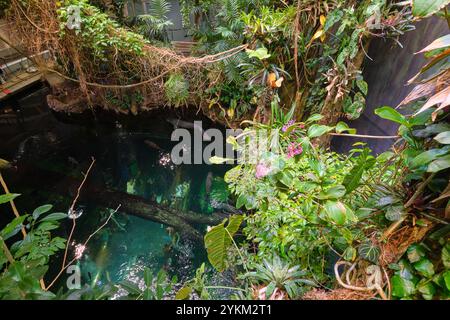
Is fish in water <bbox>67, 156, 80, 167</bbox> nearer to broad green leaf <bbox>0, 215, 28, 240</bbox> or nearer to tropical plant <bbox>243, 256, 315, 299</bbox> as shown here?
broad green leaf <bbox>0, 215, 28, 240</bbox>

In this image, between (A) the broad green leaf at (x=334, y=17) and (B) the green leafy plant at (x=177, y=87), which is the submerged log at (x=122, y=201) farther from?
(A) the broad green leaf at (x=334, y=17)

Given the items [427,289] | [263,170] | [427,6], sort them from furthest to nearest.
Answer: [263,170] → [427,289] → [427,6]

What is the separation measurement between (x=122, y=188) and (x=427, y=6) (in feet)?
15.5

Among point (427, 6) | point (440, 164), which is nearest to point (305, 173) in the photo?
point (440, 164)

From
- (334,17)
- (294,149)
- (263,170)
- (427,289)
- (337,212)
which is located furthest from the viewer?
(334,17)

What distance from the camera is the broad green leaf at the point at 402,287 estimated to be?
1.08 m

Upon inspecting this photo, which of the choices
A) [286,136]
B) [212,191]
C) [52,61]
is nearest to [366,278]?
[286,136]

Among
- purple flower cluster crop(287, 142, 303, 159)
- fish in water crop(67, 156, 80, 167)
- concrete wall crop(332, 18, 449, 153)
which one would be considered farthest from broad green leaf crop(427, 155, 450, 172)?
fish in water crop(67, 156, 80, 167)

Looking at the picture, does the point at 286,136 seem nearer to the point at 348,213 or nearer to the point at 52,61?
the point at 348,213

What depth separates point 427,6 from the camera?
940 mm

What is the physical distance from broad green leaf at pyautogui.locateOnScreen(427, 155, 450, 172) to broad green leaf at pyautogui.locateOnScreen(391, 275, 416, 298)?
50cm

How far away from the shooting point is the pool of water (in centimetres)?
356

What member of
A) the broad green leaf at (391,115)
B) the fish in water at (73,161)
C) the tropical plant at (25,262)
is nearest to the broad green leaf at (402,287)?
the broad green leaf at (391,115)

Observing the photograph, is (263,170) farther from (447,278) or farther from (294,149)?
(447,278)
